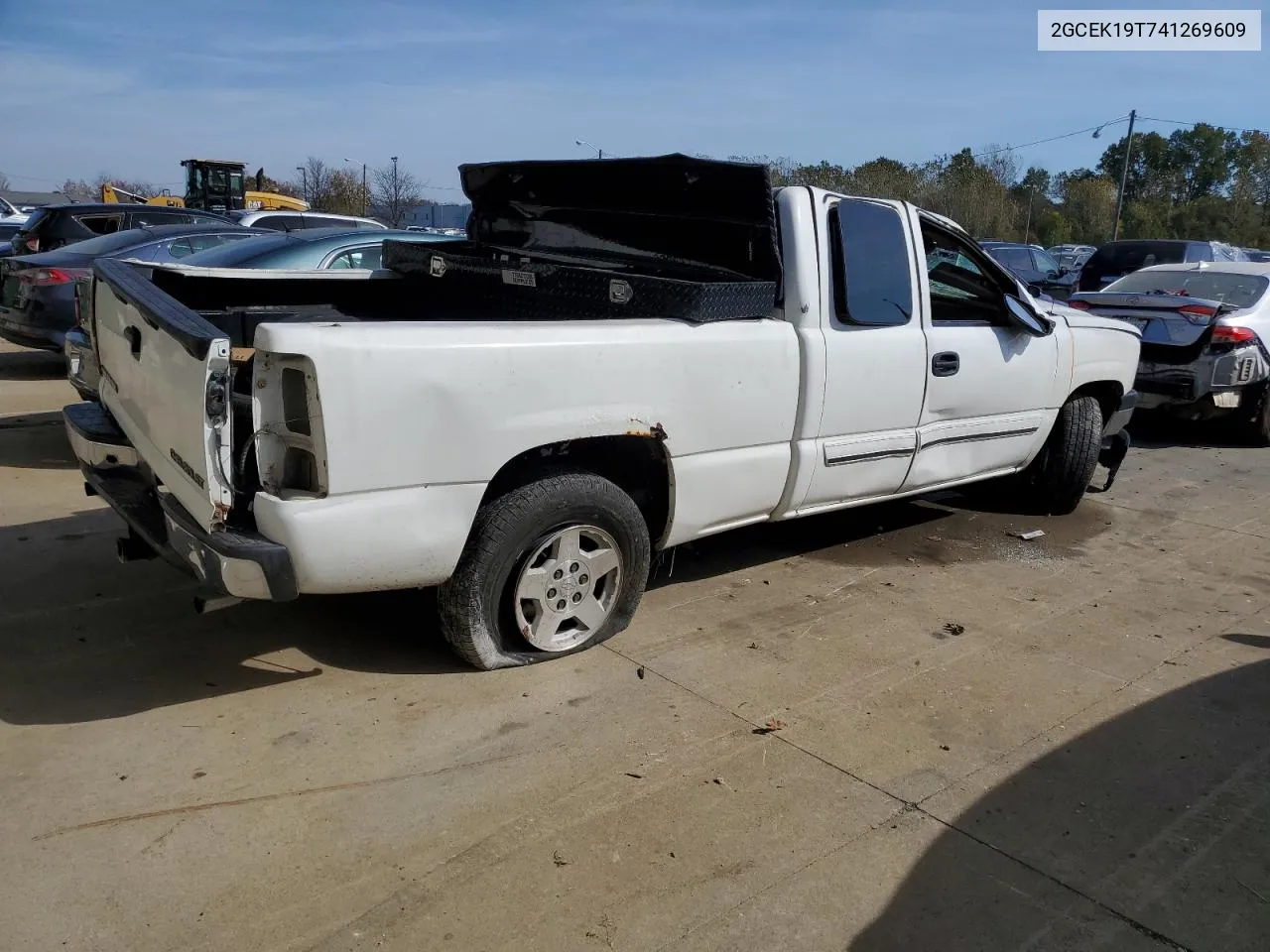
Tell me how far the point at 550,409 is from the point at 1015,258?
18610 mm

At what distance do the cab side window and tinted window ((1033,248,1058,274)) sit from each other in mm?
16283

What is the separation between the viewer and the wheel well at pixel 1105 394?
22.1ft

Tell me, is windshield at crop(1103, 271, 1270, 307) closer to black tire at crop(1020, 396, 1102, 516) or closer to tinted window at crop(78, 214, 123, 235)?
black tire at crop(1020, 396, 1102, 516)

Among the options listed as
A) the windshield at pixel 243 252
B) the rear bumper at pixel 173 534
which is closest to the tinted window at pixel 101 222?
the windshield at pixel 243 252

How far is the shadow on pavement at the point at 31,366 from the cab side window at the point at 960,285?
911cm

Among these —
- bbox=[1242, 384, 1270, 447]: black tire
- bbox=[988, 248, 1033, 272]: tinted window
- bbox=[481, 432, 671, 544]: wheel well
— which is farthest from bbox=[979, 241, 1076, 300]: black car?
bbox=[481, 432, 671, 544]: wheel well

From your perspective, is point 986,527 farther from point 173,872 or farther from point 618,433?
point 173,872

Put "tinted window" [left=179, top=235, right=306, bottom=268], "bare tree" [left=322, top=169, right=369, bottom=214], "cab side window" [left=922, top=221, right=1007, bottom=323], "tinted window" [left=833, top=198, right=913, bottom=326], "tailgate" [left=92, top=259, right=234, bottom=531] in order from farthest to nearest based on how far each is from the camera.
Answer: "bare tree" [left=322, top=169, right=369, bottom=214], "tinted window" [left=179, top=235, right=306, bottom=268], "cab side window" [left=922, top=221, right=1007, bottom=323], "tinted window" [left=833, top=198, right=913, bottom=326], "tailgate" [left=92, top=259, right=234, bottom=531]

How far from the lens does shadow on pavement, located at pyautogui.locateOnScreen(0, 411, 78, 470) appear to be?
7023 millimetres

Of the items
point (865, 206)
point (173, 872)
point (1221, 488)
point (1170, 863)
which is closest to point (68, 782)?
point (173, 872)

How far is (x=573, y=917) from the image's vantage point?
2730 millimetres

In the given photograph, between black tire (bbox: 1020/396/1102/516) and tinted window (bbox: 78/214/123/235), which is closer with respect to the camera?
Result: black tire (bbox: 1020/396/1102/516)

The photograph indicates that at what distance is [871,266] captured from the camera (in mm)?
4965

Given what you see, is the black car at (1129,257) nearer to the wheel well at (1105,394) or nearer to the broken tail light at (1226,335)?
the broken tail light at (1226,335)
